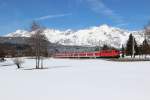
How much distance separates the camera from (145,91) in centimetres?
1881

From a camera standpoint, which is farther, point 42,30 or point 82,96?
point 42,30

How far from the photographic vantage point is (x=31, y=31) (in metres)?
56.1

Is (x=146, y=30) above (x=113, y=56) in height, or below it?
above

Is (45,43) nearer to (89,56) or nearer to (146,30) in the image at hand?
(146,30)

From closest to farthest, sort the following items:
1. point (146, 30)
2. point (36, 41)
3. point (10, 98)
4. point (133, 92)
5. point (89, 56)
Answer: point (10, 98)
point (133, 92)
point (36, 41)
point (146, 30)
point (89, 56)

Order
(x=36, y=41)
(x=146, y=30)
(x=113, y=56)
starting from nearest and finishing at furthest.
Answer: (x=36, y=41)
(x=146, y=30)
(x=113, y=56)

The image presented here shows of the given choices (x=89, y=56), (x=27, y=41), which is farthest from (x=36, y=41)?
(x=89, y=56)

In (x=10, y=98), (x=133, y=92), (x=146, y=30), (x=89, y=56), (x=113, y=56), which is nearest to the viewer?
(x=10, y=98)

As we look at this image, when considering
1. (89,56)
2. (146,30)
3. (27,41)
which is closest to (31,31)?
(27,41)

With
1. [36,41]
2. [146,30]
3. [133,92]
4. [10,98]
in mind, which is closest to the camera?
[10,98]

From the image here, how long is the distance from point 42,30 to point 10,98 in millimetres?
39714

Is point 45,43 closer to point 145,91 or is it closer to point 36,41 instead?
point 36,41

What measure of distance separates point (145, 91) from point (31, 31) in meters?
39.8

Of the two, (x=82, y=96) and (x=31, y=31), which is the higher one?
(x=31, y=31)
